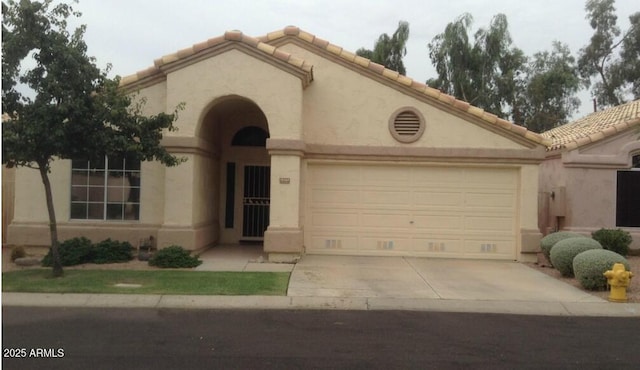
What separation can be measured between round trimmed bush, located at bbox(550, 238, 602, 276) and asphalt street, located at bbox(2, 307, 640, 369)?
10.3ft

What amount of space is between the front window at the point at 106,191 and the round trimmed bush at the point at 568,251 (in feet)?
30.9

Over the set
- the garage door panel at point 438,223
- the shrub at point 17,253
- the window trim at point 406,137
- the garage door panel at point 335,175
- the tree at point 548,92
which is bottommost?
the shrub at point 17,253

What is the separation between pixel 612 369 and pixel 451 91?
1174 inches

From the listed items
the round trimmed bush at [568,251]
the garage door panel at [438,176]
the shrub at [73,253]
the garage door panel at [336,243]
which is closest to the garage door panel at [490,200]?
the garage door panel at [438,176]

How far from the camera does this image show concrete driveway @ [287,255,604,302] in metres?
10.2

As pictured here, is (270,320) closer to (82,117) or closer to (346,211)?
(82,117)

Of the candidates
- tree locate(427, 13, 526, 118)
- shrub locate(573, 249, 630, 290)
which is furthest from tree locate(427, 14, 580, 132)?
shrub locate(573, 249, 630, 290)

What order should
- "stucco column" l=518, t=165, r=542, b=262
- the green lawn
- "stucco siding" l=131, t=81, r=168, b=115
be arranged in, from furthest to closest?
"stucco column" l=518, t=165, r=542, b=262 → "stucco siding" l=131, t=81, r=168, b=115 → the green lawn

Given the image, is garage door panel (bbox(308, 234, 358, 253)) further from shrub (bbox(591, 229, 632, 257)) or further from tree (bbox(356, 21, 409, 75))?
tree (bbox(356, 21, 409, 75))

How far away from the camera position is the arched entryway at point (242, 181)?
1603 cm

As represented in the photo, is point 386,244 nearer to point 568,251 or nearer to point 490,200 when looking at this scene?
point 490,200

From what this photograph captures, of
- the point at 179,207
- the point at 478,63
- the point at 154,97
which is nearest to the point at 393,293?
the point at 179,207

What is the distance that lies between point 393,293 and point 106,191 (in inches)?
296

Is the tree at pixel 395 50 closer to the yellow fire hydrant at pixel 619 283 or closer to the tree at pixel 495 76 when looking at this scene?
the tree at pixel 495 76
